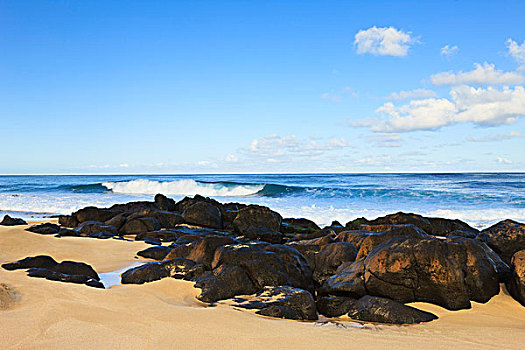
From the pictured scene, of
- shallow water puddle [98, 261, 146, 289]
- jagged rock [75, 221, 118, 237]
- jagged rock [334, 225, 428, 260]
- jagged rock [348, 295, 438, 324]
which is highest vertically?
jagged rock [334, 225, 428, 260]

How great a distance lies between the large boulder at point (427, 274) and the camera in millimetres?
3842

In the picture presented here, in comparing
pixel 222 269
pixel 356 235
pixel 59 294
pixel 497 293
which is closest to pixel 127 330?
pixel 59 294

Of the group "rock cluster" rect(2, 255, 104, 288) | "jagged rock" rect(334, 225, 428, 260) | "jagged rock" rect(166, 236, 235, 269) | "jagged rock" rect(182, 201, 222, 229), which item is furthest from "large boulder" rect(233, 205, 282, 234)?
"rock cluster" rect(2, 255, 104, 288)

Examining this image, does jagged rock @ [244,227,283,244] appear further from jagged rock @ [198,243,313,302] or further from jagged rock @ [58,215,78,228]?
jagged rock @ [58,215,78,228]

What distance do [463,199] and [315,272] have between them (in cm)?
2279

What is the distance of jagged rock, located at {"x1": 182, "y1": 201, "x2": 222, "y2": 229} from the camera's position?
12164 millimetres

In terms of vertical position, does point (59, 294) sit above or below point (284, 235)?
above

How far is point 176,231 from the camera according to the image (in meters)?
10.4

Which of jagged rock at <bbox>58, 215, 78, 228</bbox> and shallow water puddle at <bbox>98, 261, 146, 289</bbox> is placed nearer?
shallow water puddle at <bbox>98, 261, 146, 289</bbox>

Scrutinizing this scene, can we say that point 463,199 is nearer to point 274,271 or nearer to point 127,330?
point 274,271

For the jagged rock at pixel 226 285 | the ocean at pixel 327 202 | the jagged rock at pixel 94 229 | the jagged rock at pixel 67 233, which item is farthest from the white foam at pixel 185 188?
the jagged rock at pixel 226 285

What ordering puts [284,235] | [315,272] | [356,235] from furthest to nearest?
[284,235] < [356,235] < [315,272]

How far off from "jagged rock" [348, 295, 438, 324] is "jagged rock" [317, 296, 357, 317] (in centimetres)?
8

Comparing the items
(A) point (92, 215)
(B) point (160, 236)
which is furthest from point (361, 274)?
(A) point (92, 215)
